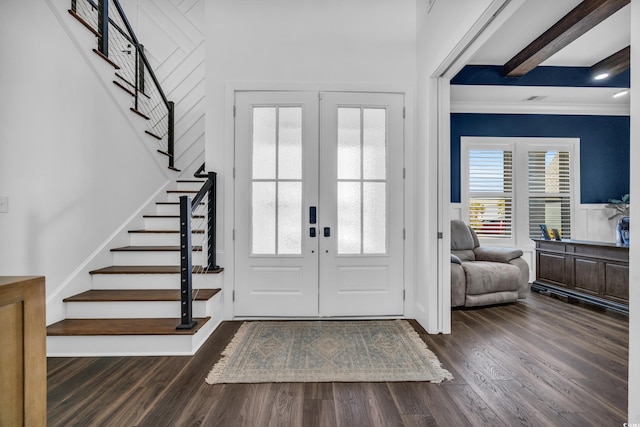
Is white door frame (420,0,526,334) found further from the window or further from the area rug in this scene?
the window

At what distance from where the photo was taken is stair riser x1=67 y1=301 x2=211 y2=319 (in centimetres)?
268

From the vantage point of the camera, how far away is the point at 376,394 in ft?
6.42

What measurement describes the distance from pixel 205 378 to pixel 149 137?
3.21m

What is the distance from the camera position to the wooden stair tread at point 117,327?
2.42 meters

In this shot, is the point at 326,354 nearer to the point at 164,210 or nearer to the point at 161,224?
the point at 161,224

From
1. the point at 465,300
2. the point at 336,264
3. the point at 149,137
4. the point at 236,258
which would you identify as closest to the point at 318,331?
the point at 336,264

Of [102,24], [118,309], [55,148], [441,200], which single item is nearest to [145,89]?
[102,24]

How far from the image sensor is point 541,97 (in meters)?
4.72

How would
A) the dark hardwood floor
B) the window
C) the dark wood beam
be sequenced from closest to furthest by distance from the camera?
the dark hardwood floor → the dark wood beam → the window

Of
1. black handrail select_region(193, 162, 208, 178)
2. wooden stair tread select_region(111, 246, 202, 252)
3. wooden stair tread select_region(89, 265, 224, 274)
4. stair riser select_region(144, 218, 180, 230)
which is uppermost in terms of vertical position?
black handrail select_region(193, 162, 208, 178)

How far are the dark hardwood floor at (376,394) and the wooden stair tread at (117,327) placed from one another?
19 cm

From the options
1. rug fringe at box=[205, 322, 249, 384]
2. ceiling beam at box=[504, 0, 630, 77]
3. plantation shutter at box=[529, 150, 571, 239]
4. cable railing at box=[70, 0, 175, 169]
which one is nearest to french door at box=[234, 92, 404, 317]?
rug fringe at box=[205, 322, 249, 384]

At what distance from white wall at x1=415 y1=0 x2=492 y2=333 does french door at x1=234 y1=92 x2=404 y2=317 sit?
23cm

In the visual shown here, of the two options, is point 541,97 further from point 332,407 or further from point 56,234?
point 56,234
